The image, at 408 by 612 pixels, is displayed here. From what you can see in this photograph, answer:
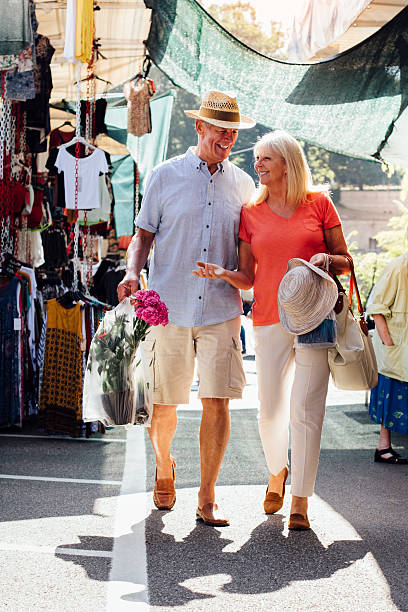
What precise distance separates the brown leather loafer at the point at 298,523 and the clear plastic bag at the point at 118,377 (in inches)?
37.9

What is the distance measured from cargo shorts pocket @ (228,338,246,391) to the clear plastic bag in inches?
19.5

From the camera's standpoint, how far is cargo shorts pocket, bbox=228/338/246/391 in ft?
17.7

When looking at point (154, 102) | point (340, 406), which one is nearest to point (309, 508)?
point (340, 406)

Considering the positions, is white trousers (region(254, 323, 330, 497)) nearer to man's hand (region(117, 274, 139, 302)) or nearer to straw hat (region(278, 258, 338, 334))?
straw hat (region(278, 258, 338, 334))

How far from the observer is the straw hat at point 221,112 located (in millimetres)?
5457

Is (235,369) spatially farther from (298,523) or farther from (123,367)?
(298,523)

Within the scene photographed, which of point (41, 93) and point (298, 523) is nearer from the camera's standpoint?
point (298, 523)

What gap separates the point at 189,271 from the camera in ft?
18.1

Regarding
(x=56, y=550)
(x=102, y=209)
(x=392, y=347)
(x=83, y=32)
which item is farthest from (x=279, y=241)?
(x=102, y=209)

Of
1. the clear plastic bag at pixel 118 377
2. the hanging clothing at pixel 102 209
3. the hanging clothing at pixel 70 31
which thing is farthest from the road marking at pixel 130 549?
the hanging clothing at pixel 102 209

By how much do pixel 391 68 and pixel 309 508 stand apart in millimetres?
4032

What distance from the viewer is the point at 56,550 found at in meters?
4.48

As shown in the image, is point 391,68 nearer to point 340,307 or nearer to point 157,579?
point 340,307

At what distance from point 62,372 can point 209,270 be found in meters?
3.92
